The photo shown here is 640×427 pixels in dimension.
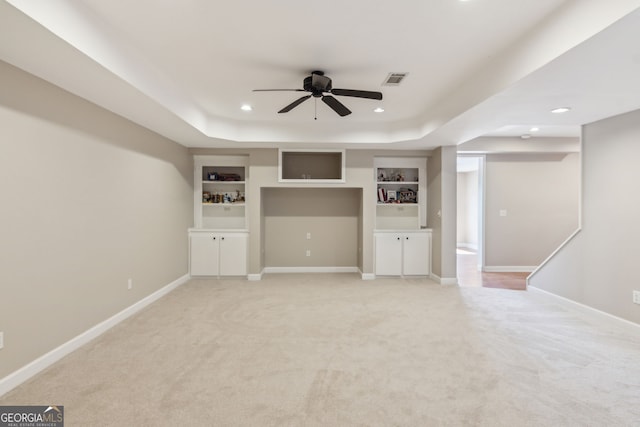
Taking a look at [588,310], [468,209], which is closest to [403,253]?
[588,310]

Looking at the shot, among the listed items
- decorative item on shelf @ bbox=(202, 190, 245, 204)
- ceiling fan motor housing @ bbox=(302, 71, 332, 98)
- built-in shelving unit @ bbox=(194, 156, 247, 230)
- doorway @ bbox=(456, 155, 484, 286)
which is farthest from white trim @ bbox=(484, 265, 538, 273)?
ceiling fan motor housing @ bbox=(302, 71, 332, 98)

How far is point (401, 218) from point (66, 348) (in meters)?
4.98

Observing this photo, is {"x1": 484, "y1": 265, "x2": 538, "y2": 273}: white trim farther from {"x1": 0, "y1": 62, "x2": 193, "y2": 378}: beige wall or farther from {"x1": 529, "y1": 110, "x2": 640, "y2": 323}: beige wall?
{"x1": 0, "y1": 62, "x2": 193, "y2": 378}: beige wall

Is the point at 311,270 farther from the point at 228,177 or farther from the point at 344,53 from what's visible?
the point at 344,53

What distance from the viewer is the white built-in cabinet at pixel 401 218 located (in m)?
5.45

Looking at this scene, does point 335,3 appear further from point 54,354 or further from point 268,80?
point 54,354

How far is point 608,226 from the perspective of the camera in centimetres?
352

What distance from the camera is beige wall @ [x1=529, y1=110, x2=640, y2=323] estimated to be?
10.7 ft

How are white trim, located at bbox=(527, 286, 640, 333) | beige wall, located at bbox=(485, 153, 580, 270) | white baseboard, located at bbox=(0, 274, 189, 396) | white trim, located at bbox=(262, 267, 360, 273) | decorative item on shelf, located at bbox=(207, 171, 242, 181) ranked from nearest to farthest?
white baseboard, located at bbox=(0, 274, 189, 396) < white trim, located at bbox=(527, 286, 640, 333) < decorative item on shelf, located at bbox=(207, 171, 242, 181) < white trim, located at bbox=(262, 267, 360, 273) < beige wall, located at bbox=(485, 153, 580, 270)

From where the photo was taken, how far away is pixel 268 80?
3.24 meters

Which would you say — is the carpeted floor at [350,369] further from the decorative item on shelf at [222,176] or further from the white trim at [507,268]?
the decorative item on shelf at [222,176]

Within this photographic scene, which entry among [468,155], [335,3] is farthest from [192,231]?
[468,155]

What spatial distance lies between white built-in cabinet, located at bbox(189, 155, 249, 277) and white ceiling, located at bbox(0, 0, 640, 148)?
172 centimetres

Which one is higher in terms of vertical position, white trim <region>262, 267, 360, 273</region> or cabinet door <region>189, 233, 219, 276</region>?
cabinet door <region>189, 233, 219, 276</region>
